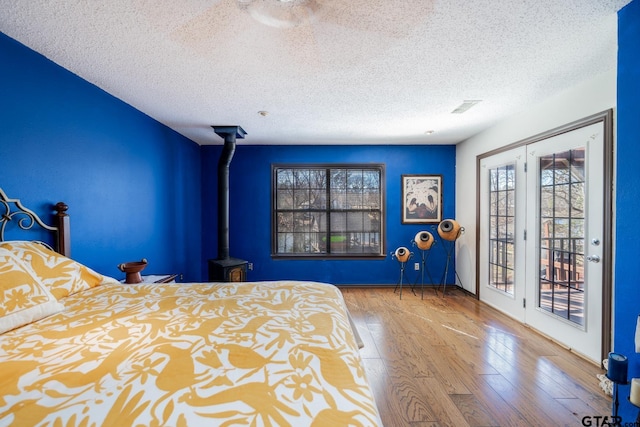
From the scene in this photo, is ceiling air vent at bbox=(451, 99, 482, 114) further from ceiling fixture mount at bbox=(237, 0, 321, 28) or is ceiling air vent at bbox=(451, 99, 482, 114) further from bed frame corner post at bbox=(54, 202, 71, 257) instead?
bed frame corner post at bbox=(54, 202, 71, 257)

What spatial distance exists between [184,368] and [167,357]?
0.34 ft

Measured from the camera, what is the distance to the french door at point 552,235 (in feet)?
7.57

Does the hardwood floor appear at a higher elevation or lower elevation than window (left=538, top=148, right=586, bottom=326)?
lower

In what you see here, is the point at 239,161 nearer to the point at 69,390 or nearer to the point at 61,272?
the point at 61,272

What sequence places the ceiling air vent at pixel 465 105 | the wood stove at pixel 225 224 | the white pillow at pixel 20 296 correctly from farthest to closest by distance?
the wood stove at pixel 225 224, the ceiling air vent at pixel 465 105, the white pillow at pixel 20 296

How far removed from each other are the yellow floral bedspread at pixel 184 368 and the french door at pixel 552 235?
96.2 inches

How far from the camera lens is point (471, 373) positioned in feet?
7.11

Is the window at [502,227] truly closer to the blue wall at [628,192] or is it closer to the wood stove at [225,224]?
the blue wall at [628,192]

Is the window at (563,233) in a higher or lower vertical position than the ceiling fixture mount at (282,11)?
lower

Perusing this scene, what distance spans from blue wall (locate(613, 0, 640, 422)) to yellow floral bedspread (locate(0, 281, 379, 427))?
1.62 metres

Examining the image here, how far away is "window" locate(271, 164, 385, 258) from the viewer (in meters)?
4.73

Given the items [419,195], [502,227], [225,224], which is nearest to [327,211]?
[419,195]

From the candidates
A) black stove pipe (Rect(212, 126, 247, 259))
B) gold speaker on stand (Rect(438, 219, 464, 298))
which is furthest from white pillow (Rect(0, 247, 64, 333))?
gold speaker on stand (Rect(438, 219, 464, 298))

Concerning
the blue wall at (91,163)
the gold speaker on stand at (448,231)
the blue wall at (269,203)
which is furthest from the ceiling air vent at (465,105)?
the blue wall at (91,163)
